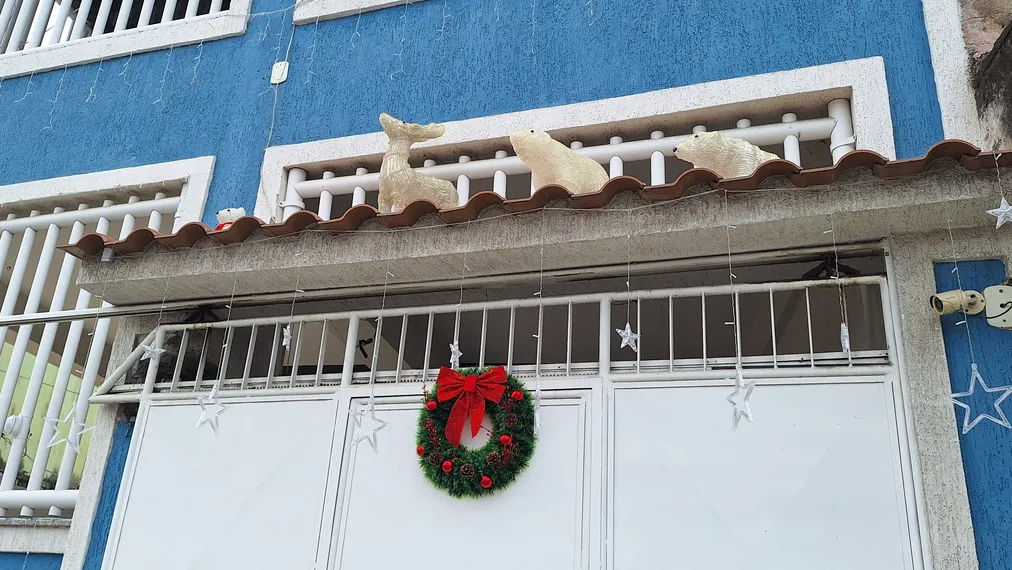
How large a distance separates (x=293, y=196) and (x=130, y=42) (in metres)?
2.48

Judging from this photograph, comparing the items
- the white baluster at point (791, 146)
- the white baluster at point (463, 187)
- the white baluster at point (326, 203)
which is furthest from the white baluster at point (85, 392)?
the white baluster at point (791, 146)

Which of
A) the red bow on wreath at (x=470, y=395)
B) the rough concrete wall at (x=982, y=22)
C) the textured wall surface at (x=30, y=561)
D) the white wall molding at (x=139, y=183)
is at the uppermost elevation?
the rough concrete wall at (x=982, y=22)

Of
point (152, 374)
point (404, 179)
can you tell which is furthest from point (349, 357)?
point (152, 374)

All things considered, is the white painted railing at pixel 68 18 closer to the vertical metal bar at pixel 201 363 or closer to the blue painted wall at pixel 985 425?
the vertical metal bar at pixel 201 363

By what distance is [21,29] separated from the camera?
800 cm

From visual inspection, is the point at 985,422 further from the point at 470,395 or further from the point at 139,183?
the point at 139,183

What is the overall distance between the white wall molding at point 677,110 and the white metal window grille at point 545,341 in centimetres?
106

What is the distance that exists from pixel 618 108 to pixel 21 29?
5942 millimetres

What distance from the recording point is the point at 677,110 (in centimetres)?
545

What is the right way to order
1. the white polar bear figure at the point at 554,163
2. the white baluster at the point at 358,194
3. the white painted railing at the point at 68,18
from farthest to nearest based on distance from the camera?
the white painted railing at the point at 68,18, the white baluster at the point at 358,194, the white polar bear figure at the point at 554,163

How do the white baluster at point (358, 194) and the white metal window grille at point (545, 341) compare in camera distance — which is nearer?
the white metal window grille at point (545, 341)

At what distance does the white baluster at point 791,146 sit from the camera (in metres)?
5.10

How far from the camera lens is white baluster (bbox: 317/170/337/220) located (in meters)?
6.03

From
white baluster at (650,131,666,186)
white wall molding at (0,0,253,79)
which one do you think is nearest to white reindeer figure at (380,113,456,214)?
white baluster at (650,131,666,186)
